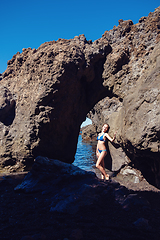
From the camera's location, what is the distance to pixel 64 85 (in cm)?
587

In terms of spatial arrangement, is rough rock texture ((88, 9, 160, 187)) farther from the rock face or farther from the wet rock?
the wet rock

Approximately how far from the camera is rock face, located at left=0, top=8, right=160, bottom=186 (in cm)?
569

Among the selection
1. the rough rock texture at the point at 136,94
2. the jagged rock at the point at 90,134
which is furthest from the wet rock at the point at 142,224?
the jagged rock at the point at 90,134

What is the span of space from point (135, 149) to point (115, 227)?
202cm

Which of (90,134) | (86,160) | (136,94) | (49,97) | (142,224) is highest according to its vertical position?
→ (49,97)

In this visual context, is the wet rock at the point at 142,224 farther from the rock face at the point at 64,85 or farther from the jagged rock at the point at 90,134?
the jagged rock at the point at 90,134

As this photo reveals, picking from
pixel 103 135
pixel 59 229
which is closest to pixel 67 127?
pixel 103 135

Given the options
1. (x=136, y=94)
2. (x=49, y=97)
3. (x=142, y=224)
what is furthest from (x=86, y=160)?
(x=142, y=224)

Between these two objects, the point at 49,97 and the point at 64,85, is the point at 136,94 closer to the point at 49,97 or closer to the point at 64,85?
the point at 64,85

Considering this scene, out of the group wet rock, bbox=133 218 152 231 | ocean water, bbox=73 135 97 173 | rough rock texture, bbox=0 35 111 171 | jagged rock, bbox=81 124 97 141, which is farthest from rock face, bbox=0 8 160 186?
jagged rock, bbox=81 124 97 141

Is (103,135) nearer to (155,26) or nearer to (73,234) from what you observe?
(73,234)

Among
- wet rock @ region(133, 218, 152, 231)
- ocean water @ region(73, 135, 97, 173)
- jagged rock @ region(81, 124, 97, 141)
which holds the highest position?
jagged rock @ region(81, 124, 97, 141)

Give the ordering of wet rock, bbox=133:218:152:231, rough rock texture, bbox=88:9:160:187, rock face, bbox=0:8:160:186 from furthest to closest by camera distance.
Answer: rock face, bbox=0:8:160:186, rough rock texture, bbox=88:9:160:187, wet rock, bbox=133:218:152:231

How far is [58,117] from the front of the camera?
19.7 feet
